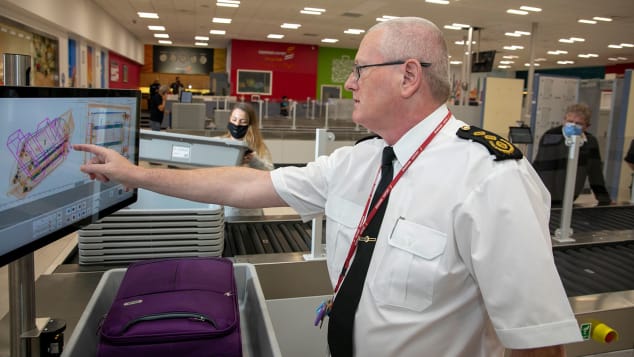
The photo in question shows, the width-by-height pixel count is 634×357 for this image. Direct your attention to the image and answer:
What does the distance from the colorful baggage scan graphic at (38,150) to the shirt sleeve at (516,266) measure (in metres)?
0.81

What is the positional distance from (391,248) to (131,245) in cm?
100

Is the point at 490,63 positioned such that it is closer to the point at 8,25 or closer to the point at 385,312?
the point at 8,25

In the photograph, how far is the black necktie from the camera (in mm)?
1186

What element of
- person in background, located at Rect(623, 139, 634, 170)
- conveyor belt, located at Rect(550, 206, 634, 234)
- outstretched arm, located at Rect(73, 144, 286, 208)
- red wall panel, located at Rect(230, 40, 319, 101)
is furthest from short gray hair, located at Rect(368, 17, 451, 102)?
red wall panel, located at Rect(230, 40, 319, 101)

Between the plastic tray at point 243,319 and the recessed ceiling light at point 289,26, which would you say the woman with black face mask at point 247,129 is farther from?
the recessed ceiling light at point 289,26

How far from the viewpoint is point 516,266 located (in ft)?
3.20

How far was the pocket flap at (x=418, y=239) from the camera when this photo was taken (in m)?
1.07

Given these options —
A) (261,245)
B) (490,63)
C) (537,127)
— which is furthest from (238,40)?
(261,245)

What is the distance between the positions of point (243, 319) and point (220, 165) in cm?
81

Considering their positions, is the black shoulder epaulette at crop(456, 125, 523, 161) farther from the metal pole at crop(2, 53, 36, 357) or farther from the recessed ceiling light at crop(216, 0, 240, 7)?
the recessed ceiling light at crop(216, 0, 240, 7)

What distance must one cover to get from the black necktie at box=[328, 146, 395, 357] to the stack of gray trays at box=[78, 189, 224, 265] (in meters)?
0.67

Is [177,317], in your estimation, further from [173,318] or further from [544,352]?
[544,352]

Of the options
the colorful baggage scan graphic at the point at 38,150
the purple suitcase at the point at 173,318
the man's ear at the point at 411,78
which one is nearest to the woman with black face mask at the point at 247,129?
the purple suitcase at the point at 173,318

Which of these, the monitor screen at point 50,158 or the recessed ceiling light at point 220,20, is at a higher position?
the recessed ceiling light at point 220,20
